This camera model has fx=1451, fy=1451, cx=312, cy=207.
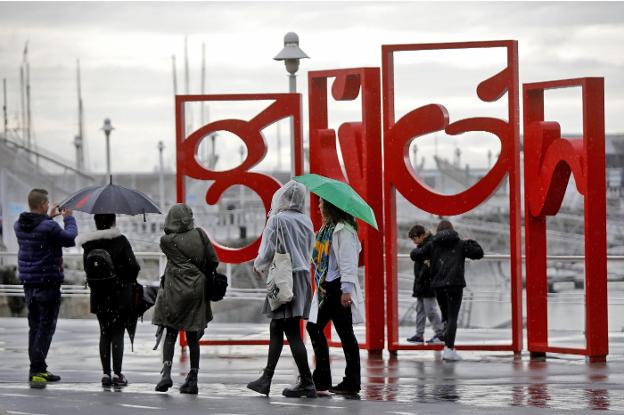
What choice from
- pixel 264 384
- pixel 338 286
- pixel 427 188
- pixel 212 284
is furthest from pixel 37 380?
pixel 427 188

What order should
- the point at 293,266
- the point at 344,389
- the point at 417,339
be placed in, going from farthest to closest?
the point at 417,339
the point at 344,389
the point at 293,266

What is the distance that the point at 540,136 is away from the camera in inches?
586

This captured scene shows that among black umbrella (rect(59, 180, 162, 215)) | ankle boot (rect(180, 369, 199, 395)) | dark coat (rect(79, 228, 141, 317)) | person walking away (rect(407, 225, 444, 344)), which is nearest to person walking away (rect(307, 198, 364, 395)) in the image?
ankle boot (rect(180, 369, 199, 395))

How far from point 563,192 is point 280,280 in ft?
14.7

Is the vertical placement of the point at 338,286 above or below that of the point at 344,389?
above

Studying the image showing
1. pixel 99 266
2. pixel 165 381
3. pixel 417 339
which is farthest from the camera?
pixel 417 339

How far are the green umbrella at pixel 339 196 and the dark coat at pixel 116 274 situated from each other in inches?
68.3

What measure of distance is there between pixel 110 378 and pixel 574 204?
90443 mm

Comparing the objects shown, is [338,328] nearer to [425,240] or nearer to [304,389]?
[304,389]

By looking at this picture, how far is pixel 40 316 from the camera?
12.8 m

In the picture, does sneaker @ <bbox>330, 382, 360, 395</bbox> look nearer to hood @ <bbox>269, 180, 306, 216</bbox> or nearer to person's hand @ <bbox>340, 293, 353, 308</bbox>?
person's hand @ <bbox>340, 293, 353, 308</bbox>

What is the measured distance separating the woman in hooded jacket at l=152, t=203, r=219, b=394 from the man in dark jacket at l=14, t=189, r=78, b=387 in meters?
1.09

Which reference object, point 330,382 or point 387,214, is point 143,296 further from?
point 387,214

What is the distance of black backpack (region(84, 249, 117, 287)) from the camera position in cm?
1227
